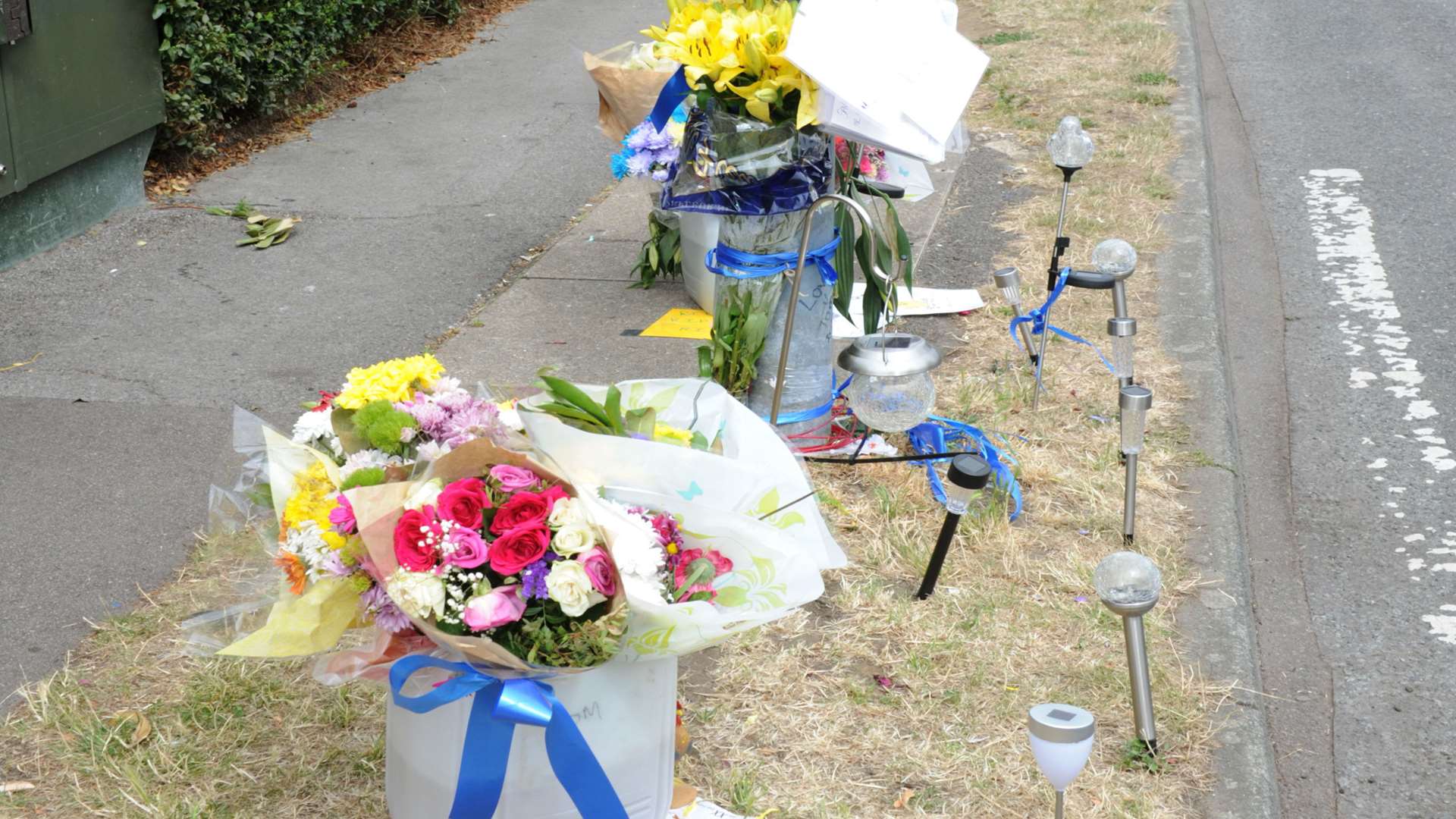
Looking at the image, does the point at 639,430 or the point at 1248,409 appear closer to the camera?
the point at 639,430

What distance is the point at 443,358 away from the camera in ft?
16.1

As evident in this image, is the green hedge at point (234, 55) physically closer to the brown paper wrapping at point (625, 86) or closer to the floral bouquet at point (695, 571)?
the brown paper wrapping at point (625, 86)

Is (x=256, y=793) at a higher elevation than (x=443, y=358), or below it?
higher

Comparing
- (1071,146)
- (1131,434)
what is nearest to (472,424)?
(1131,434)

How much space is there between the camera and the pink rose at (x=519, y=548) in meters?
1.98

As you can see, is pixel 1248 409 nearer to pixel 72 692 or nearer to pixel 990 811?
pixel 990 811

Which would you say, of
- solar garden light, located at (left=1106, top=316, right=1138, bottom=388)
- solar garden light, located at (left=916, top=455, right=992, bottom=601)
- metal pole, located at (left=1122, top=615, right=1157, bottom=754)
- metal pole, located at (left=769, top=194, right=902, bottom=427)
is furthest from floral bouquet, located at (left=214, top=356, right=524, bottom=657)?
solar garden light, located at (left=1106, top=316, right=1138, bottom=388)

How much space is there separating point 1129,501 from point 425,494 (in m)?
2.25

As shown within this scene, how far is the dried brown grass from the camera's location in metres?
2.80

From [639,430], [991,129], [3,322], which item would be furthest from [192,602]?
[991,129]

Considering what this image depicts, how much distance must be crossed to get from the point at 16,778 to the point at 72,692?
0.89 feet

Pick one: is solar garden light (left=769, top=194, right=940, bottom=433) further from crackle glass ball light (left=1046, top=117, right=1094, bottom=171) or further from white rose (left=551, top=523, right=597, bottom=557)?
white rose (left=551, top=523, right=597, bottom=557)

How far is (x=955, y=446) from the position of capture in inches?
161

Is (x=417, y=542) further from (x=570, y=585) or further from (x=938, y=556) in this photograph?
(x=938, y=556)
